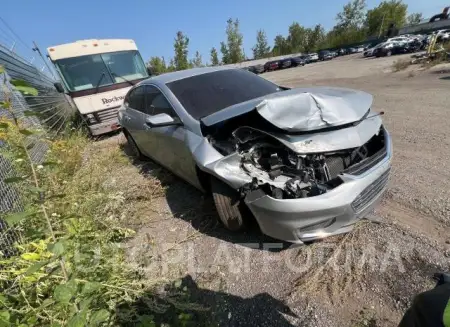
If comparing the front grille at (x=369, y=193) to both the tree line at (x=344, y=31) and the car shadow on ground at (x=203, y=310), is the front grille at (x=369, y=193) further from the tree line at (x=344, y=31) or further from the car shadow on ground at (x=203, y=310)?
the tree line at (x=344, y=31)

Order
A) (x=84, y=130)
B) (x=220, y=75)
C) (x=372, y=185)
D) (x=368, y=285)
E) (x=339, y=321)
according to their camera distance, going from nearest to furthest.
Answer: (x=339, y=321), (x=368, y=285), (x=372, y=185), (x=220, y=75), (x=84, y=130)

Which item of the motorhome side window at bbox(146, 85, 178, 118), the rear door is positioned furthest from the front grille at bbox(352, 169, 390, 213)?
the motorhome side window at bbox(146, 85, 178, 118)

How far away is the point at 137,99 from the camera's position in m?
4.42

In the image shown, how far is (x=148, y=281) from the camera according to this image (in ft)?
6.95

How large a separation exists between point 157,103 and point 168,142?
707 millimetres

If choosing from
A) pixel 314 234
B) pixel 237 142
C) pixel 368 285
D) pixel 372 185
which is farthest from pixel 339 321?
pixel 237 142

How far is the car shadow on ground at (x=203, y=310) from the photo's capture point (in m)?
1.83

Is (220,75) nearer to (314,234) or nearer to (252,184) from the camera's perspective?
(252,184)

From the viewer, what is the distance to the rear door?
296 cm

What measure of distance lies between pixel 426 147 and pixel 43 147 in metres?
7.13

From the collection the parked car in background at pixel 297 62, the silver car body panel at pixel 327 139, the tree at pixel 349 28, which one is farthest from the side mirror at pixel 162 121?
the tree at pixel 349 28

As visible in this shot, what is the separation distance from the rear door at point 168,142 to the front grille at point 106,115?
3.72 m

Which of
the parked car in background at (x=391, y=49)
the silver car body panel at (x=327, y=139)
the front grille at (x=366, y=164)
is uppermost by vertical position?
the silver car body panel at (x=327, y=139)

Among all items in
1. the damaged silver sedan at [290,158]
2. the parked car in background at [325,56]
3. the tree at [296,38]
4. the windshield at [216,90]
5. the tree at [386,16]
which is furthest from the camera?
the tree at [296,38]
